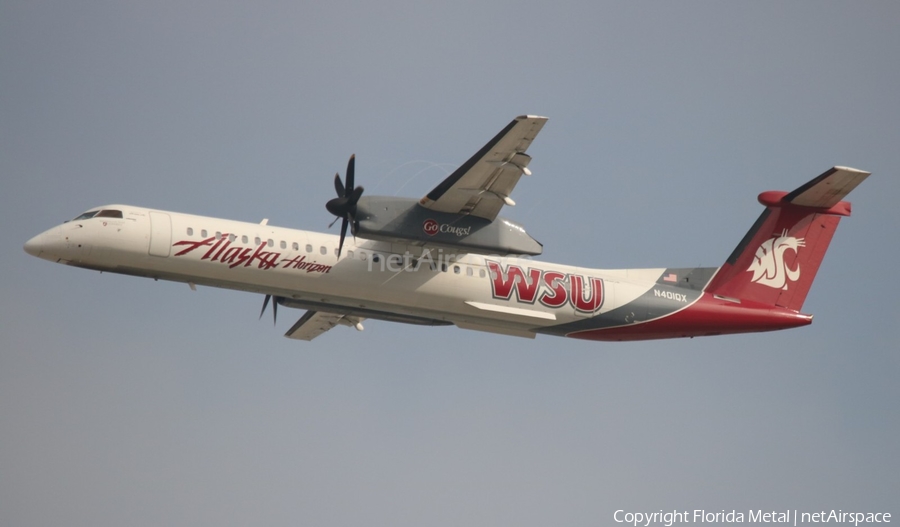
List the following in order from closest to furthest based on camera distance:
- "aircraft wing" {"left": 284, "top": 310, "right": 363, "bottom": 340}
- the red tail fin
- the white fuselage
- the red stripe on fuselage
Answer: the white fuselage → the red stripe on fuselage → the red tail fin → "aircraft wing" {"left": 284, "top": 310, "right": 363, "bottom": 340}

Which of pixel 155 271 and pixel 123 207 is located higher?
pixel 123 207

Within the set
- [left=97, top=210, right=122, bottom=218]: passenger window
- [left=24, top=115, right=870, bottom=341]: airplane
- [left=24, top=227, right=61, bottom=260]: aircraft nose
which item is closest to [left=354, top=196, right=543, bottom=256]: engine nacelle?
[left=24, top=115, right=870, bottom=341]: airplane

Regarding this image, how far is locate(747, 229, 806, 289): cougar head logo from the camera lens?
25812 mm

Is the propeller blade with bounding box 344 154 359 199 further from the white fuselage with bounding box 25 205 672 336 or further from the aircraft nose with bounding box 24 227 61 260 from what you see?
the aircraft nose with bounding box 24 227 61 260

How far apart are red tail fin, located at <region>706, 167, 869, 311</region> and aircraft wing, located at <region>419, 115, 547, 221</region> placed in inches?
267

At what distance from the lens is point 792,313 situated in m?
25.6

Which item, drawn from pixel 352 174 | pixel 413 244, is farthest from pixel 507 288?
pixel 352 174

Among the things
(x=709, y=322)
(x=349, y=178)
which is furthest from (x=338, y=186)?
(x=709, y=322)

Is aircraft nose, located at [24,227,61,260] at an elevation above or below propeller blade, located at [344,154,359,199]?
below

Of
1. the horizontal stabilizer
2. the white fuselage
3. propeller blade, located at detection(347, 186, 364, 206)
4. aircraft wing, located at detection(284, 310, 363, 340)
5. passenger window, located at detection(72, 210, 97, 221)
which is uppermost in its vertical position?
the horizontal stabilizer

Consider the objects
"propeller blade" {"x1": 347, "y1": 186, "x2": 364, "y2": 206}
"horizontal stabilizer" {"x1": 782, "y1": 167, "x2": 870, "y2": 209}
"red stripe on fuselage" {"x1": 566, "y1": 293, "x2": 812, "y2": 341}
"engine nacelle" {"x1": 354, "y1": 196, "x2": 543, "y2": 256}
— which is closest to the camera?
"propeller blade" {"x1": 347, "y1": 186, "x2": 364, "y2": 206}

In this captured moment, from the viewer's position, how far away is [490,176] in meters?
21.7

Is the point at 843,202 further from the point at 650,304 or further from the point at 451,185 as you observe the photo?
the point at 451,185

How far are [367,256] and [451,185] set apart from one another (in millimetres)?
2597
